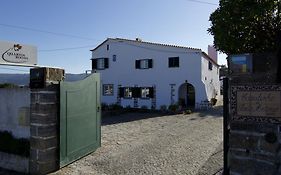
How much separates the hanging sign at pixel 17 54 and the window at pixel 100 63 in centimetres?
1882

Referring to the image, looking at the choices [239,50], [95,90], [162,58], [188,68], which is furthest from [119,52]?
[239,50]

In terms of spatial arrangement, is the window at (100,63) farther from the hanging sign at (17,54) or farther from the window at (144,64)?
the hanging sign at (17,54)

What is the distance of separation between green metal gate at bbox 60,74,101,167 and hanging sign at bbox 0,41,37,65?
20.0 ft

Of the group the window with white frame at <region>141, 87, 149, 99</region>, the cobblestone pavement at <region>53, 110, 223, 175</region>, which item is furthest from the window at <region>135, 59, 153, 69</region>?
the cobblestone pavement at <region>53, 110, 223, 175</region>

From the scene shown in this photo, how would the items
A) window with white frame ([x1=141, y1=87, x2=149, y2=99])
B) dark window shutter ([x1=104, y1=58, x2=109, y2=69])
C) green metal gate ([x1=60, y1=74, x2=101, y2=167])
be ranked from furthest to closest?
1. dark window shutter ([x1=104, y1=58, x2=109, y2=69])
2. window with white frame ([x1=141, y1=87, x2=149, y2=99])
3. green metal gate ([x1=60, y1=74, x2=101, y2=167])

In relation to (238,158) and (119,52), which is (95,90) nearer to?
(238,158)

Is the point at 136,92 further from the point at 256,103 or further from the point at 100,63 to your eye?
the point at 256,103

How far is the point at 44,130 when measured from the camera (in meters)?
7.01

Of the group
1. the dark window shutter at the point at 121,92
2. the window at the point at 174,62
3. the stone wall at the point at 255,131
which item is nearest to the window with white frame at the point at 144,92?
the dark window shutter at the point at 121,92

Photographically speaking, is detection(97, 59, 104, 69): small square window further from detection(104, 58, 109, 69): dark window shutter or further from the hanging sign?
the hanging sign

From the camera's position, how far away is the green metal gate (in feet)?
24.2

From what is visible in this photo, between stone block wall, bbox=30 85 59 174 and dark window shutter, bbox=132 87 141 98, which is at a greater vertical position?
dark window shutter, bbox=132 87 141 98

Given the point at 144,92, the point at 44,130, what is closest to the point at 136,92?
the point at 144,92

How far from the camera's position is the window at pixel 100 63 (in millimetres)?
33375
